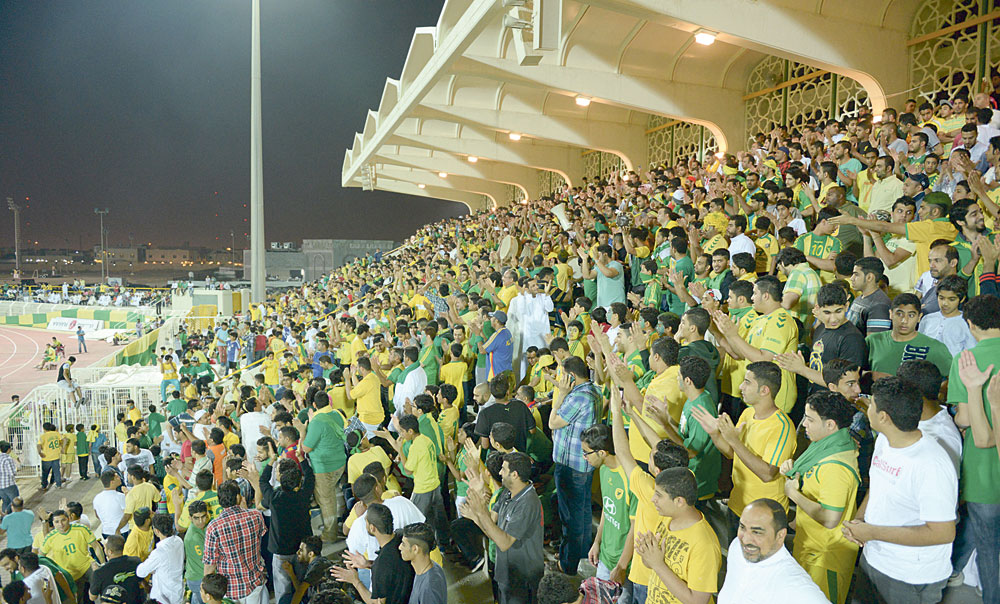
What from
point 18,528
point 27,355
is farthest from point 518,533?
point 27,355

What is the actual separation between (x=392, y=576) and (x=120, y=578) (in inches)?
132

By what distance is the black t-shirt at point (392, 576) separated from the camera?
12.6 ft

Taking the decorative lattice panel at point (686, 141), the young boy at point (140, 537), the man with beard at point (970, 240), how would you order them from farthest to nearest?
the decorative lattice panel at point (686, 141)
the young boy at point (140, 537)
the man with beard at point (970, 240)

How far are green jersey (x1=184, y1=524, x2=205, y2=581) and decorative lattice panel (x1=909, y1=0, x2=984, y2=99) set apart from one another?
1328cm

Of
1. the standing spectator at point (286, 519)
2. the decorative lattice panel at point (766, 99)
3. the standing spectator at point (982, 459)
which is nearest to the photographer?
the standing spectator at point (982, 459)

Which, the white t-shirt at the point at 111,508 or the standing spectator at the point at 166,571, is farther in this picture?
the white t-shirt at the point at 111,508

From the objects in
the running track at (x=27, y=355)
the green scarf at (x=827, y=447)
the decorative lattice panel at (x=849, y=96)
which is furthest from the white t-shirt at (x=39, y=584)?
the running track at (x=27, y=355)

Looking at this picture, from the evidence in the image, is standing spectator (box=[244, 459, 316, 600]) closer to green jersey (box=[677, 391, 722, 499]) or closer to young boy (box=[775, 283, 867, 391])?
green jersey (box=[677, 391, 722, 499])

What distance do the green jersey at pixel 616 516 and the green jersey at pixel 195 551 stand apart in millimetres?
3651

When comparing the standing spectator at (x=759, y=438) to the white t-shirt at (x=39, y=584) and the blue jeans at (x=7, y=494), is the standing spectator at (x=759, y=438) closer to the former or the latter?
the white t-shirt at (x=39, y=584)

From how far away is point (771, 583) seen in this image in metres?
2.57

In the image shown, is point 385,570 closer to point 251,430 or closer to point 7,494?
point 251,430

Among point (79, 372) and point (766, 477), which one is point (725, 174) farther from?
point (79, 372)

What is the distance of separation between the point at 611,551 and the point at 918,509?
5.74 feet
